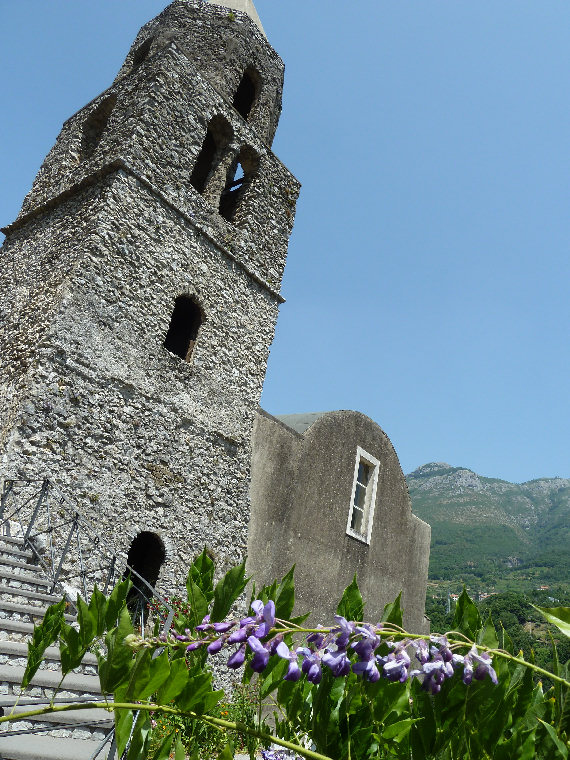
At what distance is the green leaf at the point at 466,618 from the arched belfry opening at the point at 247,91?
12395 mm

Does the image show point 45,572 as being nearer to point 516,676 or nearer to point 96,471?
point 96,471

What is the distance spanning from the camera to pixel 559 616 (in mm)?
1037

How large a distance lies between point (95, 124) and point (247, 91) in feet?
11.7

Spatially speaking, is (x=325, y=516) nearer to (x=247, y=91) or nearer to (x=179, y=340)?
(x=179, y=340)

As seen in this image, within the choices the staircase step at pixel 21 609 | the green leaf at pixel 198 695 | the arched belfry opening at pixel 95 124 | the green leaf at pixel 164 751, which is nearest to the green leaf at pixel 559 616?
the green leaf at pixel 198 695

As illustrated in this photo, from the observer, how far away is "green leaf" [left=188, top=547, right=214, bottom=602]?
1.62 m

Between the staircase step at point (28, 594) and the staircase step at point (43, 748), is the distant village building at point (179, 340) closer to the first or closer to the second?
the staircase step at point (28, 594)

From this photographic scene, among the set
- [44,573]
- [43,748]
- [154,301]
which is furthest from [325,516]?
[43,748]

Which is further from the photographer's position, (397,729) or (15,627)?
(15,627)

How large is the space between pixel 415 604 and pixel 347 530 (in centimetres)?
392

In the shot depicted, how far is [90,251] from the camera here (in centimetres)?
801

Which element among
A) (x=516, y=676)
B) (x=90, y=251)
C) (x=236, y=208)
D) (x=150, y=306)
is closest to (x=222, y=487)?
(x=150, y=306)

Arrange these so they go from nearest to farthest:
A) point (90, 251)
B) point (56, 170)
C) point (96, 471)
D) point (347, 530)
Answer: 1. point (96, 471)
2. point (90, 251)
3. point (56, 170)
4. point (347, 530)

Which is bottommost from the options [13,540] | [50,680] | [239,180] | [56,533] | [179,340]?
[50,680]
